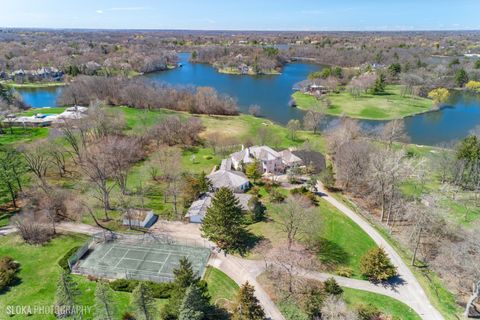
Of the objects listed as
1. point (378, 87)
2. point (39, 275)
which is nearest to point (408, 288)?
point (39, 275)

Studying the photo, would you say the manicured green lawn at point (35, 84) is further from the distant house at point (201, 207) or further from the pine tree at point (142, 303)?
the pine tree at point (142, 303)

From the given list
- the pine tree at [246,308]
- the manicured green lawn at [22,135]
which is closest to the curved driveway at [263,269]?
the pine tree at [246,308]

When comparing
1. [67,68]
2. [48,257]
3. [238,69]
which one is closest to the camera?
[48,257]

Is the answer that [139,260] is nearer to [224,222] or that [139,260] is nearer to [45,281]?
[45,281]

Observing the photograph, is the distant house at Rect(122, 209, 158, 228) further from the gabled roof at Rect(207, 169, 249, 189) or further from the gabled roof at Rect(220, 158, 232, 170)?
the gabled roof at Rect(220, 158, 232, 170)

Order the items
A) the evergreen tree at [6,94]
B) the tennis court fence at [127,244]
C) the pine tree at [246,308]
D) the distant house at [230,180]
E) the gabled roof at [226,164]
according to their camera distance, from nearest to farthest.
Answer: the pine tree at [246,308], the tennis court fence at [127,244], the distant house at [230,180], the gabled roof at [226,164], the evergreen tree at [6,94]

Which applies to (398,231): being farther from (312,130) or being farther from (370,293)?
(312,130)

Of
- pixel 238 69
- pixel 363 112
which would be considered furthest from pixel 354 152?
pixel 238 69
